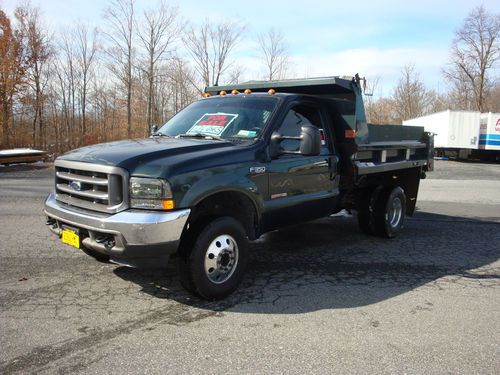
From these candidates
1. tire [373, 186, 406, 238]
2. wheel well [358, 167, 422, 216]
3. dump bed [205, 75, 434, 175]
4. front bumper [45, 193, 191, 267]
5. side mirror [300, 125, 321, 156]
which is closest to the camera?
front bumper [45, 193, 191, 267]

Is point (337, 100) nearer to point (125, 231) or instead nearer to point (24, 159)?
point (125, 231)

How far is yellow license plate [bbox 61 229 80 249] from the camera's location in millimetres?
3905

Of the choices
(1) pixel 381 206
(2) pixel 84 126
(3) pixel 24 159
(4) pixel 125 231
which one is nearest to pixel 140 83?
(2) pixel 84 126

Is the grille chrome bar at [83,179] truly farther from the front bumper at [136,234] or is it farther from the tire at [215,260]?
the tire at [215,260]

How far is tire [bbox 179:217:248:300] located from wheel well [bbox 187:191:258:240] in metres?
0.12

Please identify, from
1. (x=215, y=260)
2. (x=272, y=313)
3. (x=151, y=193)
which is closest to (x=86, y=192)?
(x=151, y=193)

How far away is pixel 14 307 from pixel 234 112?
2.99 metres

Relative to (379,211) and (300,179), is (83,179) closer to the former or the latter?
(300,179)

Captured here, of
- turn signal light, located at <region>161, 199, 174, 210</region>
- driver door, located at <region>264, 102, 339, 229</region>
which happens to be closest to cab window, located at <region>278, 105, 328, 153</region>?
driver door, located at <region>264, 102, 339, 229</region>

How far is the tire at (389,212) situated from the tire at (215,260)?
3.23 meters

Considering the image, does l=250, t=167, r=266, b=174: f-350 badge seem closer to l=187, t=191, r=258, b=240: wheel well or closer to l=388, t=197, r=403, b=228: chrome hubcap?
l=187, t=191, r=258, b=240: wheel well

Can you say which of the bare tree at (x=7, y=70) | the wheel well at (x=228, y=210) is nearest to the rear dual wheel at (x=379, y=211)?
the wheel well at (x=228, y=210)

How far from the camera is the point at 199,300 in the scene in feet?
13.5

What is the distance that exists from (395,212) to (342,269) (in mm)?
2368
